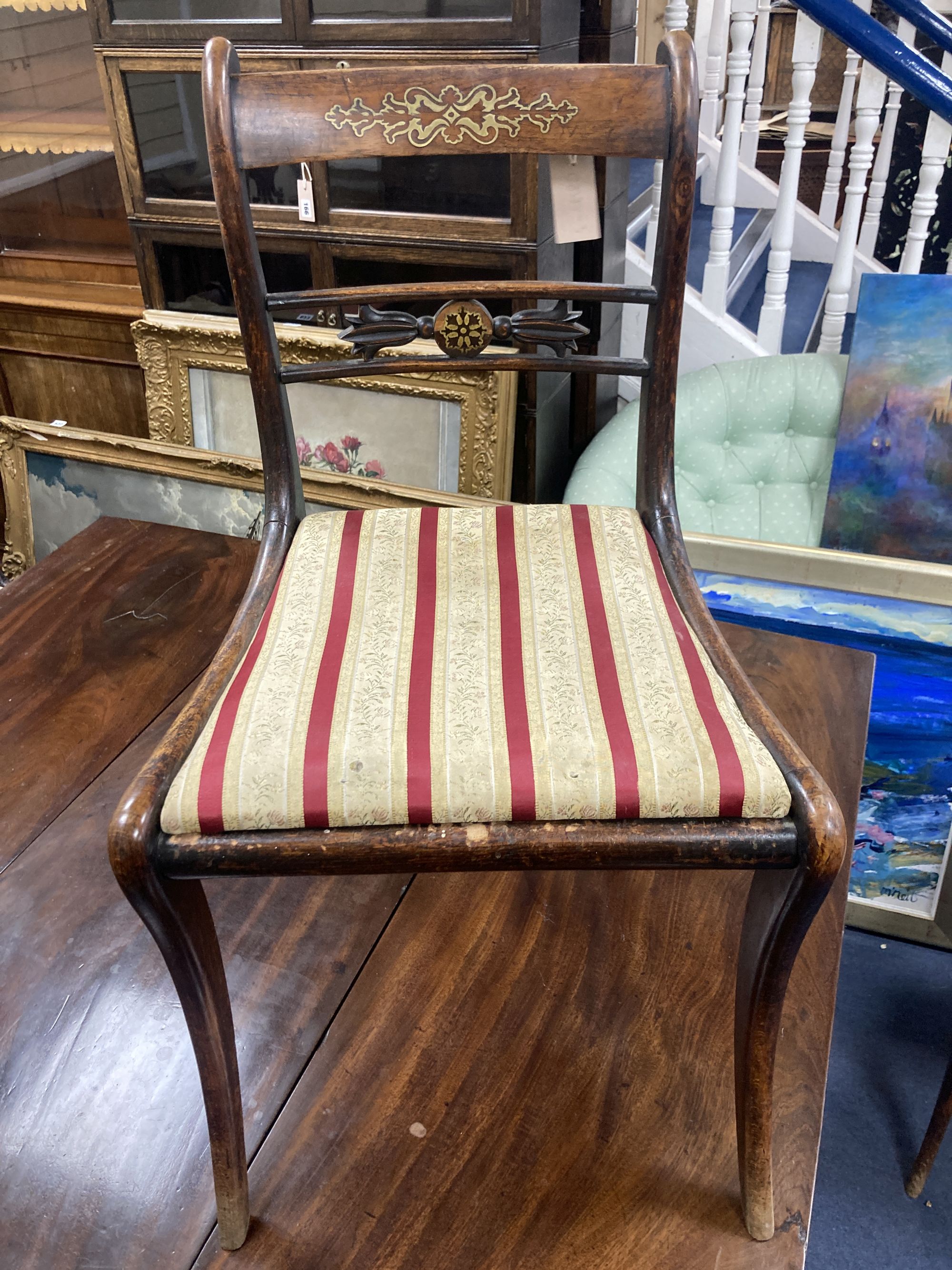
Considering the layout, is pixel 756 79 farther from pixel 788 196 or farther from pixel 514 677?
pixel 514 677

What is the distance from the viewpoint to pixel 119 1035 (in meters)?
0.74

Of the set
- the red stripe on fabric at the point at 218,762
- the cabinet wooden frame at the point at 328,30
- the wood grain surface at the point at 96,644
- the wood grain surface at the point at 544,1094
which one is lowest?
the wood grain surface at the point at 544,1094

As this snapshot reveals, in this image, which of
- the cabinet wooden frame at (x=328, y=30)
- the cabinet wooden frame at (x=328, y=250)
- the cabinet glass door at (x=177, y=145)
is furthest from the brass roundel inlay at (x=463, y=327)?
the cabinet glass door at (x=177, y=145)

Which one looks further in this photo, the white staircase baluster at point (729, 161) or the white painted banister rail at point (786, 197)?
the white staircase baluster at point (729, 161)

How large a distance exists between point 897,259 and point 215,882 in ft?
8.20

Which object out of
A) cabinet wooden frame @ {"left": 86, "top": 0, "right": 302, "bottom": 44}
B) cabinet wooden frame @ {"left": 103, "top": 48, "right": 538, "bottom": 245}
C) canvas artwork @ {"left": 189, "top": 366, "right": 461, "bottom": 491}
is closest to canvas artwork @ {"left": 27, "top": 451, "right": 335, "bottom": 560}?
canvas artwork @ {"left": 189, "top": 366, "right": 461, "bottom": 491}

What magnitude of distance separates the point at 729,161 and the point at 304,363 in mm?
925

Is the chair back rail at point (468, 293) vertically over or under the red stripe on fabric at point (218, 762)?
over

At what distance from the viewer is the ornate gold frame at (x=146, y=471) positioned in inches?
62.3

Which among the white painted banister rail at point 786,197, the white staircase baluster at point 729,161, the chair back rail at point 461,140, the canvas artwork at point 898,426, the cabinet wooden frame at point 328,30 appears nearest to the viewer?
the chair back rail at point 461,140

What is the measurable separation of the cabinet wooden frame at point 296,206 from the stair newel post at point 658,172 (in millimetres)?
263

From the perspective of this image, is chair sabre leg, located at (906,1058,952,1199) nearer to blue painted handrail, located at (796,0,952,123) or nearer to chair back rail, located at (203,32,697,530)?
chair back rail, located at (203,32,697,530)

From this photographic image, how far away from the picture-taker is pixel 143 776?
1.79ft

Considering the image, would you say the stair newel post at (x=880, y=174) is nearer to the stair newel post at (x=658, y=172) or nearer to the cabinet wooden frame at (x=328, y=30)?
the stair newel post at (x=658, y=172)
